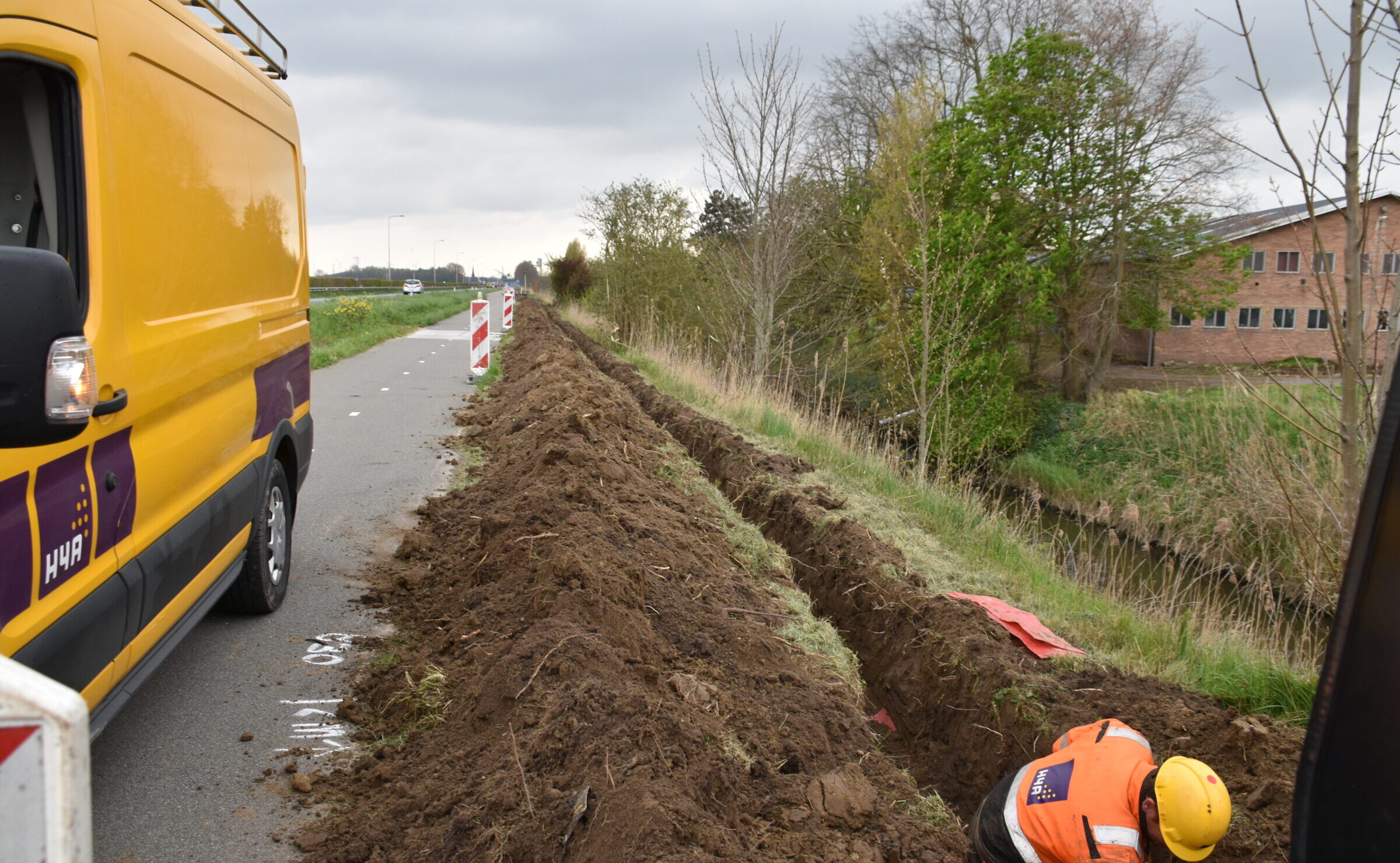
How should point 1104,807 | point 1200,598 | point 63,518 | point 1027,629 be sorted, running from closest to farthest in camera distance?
point 63,518 → point 1104,807 → point 1027,629 → point 1200,598

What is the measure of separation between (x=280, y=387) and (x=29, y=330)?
325 cm

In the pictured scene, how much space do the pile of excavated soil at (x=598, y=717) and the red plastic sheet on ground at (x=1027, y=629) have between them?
111 cm

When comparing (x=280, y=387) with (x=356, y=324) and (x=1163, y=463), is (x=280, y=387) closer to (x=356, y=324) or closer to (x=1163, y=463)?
(x=1163, y=463)

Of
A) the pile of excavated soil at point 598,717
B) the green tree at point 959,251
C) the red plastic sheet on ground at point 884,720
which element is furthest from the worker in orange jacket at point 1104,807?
the green tree at point 959,251

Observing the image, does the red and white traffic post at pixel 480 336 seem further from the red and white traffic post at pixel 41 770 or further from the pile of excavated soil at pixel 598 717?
the red and white traffic post at pixel 41 770

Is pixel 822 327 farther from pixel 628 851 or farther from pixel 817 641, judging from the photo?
pixel 628 851

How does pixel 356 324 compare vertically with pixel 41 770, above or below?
below

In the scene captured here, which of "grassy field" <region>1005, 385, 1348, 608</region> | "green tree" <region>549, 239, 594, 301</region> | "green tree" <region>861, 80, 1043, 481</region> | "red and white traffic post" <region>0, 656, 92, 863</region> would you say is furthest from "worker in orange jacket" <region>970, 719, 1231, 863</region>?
"green tree" <region>549, 239, 594, 301</region>

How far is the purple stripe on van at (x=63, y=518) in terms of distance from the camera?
7.84 ft

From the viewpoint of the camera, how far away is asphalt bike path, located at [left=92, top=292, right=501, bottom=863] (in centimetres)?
311

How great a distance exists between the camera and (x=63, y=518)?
→ 2.49 metres

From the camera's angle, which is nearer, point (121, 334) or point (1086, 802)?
point (121, 334)

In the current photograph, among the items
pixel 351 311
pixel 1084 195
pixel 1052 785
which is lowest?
pixel 1052 785

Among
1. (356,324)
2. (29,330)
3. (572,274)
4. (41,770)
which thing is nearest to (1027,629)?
(29,330)
